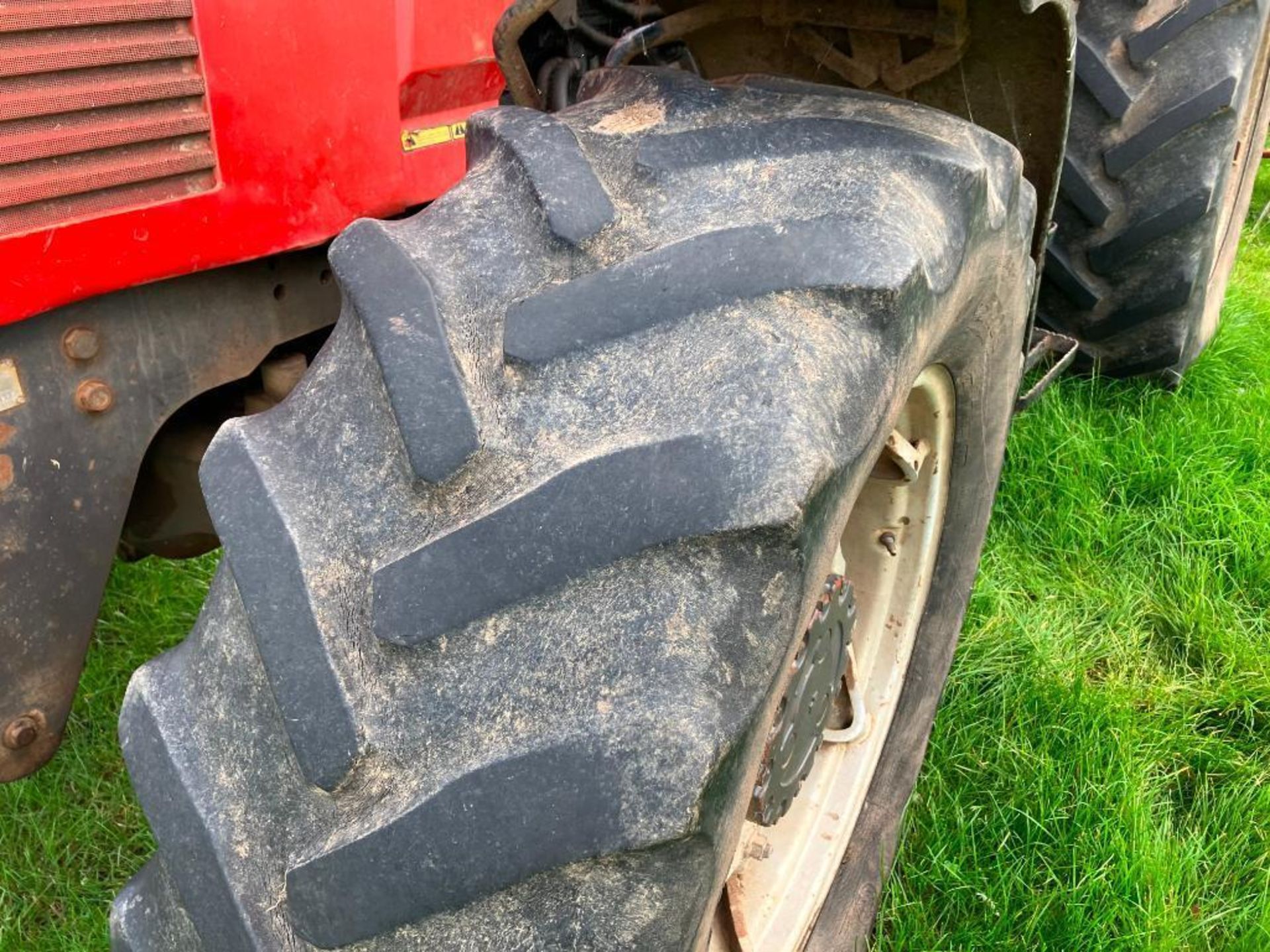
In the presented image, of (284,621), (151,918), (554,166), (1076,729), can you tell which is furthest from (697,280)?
(1076,729)

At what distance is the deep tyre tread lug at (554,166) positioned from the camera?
2.69 feet

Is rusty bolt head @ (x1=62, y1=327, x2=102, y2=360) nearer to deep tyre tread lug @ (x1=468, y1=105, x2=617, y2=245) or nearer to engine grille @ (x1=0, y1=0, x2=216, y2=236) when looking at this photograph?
engine grille @ (x1=0, y1=0, x2=216, y2=236)

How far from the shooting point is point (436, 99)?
3.99ft

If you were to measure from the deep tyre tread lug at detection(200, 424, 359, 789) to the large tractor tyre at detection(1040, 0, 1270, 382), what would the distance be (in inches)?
63.0

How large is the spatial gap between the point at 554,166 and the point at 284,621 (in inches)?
14.6

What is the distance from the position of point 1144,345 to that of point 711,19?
4.59 feet

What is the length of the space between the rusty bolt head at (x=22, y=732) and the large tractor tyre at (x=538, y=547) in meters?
0.25

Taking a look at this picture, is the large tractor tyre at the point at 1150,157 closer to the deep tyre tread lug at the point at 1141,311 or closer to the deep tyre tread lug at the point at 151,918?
the deep tyre tread lug at the point at 1141,311

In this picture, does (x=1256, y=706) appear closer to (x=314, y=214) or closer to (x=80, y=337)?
(x=314, y=214)

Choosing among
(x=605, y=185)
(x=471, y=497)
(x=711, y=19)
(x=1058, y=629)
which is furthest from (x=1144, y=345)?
(x=471, y=497)

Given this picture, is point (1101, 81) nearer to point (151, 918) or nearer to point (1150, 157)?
point (1150, 157)

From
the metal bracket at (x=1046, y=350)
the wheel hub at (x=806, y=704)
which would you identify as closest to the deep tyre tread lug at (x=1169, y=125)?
the metal bracket at (x=1046, y=350)

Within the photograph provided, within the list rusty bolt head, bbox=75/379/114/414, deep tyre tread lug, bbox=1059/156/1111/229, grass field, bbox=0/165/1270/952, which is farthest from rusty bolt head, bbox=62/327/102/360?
deep tyre tread lug, bbox=1059/156/1111/229

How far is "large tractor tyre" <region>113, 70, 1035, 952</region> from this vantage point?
684mm
